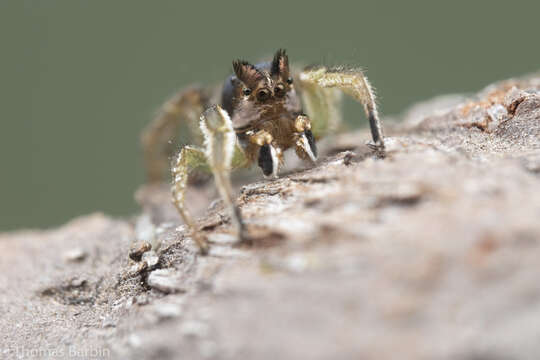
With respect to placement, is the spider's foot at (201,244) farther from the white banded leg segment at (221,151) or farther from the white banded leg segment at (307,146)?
the white banded leg segment at (307,146)

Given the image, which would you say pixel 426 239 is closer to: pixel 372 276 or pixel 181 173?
pixel 372 276

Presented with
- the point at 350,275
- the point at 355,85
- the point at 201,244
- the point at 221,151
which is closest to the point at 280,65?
the point at 355,85

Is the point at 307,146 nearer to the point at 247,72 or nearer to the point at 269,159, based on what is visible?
the point at 269,159

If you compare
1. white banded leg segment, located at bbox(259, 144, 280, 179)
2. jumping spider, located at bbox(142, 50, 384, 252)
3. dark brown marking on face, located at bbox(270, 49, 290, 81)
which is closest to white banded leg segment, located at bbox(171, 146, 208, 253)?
jumping spider, located at bbox(142, 50, 384, 252)

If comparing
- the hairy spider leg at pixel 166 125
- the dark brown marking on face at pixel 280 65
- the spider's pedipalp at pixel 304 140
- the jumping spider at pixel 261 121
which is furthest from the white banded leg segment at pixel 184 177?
the hairy spider leg at pixel 166 125

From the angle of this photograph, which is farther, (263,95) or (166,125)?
(166,125)

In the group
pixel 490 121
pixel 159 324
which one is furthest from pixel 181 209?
pixel 490 121
